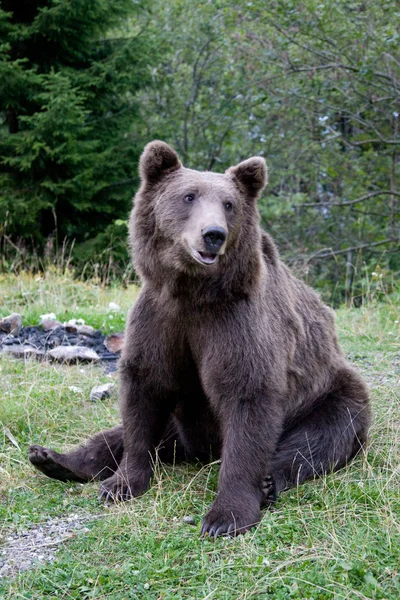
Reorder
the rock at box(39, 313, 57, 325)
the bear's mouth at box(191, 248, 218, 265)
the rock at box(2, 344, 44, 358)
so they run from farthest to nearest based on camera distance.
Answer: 1. the rock at box(39, 313, 57, 325)
2. the rock at box(2, 344, 44, 358)
3. the bear's mouth at box(191, 248, 218, 265)

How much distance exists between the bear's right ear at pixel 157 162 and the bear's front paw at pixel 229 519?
1.71m

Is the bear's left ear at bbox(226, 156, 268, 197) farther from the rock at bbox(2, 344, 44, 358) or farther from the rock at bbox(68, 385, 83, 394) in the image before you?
the rock at bbox(2, 344, 44, 358)

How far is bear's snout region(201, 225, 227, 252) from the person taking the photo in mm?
3402

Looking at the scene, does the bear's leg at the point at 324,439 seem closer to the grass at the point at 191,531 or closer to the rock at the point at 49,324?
the grass at the point at 191,531

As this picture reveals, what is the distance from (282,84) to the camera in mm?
11719

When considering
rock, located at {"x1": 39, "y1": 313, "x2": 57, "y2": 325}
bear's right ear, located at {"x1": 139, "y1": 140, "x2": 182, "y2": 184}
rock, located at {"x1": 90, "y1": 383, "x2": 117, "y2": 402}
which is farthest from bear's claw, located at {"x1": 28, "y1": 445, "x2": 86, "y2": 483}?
rock, located at {"x1": 39, "y1": 313, "x2": 57, "y2": 325}

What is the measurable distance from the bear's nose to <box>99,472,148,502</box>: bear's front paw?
1324 mm

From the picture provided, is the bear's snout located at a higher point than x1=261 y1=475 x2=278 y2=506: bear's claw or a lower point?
higher

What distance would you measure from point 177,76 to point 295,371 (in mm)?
12162

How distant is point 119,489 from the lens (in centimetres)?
381

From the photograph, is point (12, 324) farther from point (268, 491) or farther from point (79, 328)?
point (268, 491)

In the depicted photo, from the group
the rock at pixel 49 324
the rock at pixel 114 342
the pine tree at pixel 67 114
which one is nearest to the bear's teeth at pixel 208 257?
the rock at pixel 114 342

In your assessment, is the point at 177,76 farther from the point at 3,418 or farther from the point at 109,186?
the point at 3,418

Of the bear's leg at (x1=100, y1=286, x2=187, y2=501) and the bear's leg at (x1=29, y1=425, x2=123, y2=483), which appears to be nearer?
the bear's leg at (x1=100, y1=286, x2=187, y2=501)
